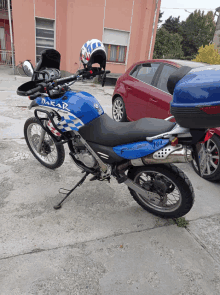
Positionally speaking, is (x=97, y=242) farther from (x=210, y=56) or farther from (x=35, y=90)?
(x=210, y=56)

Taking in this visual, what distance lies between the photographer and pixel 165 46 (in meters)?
26.2

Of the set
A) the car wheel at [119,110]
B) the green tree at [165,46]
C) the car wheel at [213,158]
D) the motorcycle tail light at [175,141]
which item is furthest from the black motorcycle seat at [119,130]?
the green tree at [165,46]

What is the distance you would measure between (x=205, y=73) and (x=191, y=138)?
0.49 m

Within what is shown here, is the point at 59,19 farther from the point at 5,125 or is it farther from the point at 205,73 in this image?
the point at 205,73

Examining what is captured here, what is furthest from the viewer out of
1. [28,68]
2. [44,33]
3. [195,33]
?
[195,33]

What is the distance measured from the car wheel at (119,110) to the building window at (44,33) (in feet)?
24.7

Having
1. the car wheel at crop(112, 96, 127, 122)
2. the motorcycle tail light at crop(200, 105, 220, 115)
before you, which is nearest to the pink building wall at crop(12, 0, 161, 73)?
the car wheel at crop(112, 96, 127, 122)

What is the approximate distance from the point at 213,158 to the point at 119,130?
1617 mm

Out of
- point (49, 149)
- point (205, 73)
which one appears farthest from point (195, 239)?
point (49, 149)

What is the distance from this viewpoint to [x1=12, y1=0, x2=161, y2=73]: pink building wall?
10.6 meters

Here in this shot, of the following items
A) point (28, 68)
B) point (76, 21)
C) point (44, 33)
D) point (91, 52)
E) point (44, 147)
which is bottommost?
point (44, 147)

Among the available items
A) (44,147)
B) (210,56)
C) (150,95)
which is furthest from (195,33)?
(44,147)

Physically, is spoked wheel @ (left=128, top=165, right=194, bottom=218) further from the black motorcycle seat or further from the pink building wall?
the pink building wall

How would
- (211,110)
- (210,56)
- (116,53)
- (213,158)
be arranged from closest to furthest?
1. (211,110)
2. (213,158)
3. (210,56)
4. (116,53)
